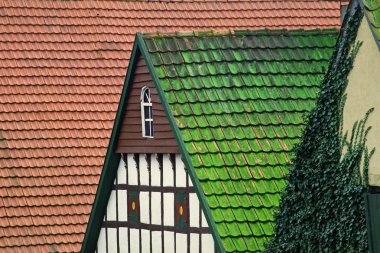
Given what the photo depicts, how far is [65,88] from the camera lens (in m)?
27.4

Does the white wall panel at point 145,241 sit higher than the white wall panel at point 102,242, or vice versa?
the white wall panel at point 102,242

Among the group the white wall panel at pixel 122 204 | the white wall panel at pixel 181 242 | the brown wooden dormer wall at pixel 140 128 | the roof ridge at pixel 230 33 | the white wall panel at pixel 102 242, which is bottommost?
the white wall panel at pixel 181 242

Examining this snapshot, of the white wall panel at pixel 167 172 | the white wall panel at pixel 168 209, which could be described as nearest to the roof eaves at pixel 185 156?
the white wall panel at pixel 167 172

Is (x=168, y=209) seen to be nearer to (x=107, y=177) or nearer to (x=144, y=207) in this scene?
(x=144, y=207)

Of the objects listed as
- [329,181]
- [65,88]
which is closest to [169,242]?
[329,181]

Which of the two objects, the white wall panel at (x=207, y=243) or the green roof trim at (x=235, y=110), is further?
the white wall panel at (x=207, y=243)

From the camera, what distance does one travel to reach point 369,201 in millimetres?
16812

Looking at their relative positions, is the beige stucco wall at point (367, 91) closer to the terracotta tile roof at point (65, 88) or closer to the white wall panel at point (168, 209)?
the white wall panel at point (168, 209)

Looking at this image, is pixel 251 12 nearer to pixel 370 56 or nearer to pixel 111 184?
pixel 111 184

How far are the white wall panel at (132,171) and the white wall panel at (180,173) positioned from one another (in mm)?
1154

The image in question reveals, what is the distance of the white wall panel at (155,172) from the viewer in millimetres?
21734

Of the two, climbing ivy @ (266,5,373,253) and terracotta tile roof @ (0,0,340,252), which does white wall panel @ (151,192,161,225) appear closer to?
climbing ivy @ (266,5,373,253)

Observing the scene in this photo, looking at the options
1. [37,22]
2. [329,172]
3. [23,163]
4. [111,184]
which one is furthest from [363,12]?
[37,22]

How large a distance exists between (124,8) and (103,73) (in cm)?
182
